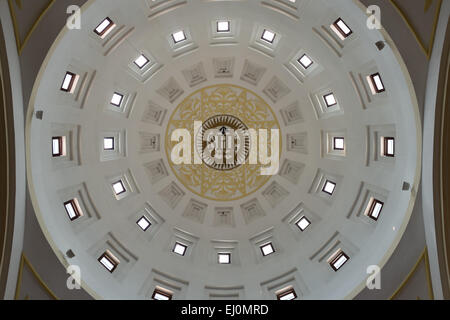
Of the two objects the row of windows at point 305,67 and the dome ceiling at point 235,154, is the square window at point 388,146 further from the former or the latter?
the row of windows at point 305,67

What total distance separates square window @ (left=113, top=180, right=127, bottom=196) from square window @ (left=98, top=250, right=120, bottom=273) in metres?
3.01

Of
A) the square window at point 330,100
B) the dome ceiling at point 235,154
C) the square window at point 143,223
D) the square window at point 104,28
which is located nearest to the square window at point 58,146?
the dome ceiling at point 235,154

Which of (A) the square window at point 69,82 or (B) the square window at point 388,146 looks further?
(B) the square window at point 388,146

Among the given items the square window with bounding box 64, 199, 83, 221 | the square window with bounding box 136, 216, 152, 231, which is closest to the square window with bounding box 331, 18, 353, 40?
the square window with bounding box 136, 216, 152, 231

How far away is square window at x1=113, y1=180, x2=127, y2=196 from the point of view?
18469 millimetres

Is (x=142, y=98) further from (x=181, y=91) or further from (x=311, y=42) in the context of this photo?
(x=311, y=42)

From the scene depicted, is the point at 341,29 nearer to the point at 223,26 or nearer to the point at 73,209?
the point at 223,26

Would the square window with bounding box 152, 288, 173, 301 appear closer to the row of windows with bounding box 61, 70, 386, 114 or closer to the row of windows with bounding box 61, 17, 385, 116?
the row of windows with bounding box 61, 70, 386, 114

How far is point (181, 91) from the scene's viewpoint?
19.8 m

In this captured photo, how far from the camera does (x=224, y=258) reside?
62.8 ft

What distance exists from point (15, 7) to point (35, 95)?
264 centimetres

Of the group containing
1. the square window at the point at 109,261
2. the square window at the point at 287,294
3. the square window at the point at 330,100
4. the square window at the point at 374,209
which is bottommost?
the square window at the point at 287,294

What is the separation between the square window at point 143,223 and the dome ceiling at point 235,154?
12 centimetres

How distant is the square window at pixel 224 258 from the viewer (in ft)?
62.3
